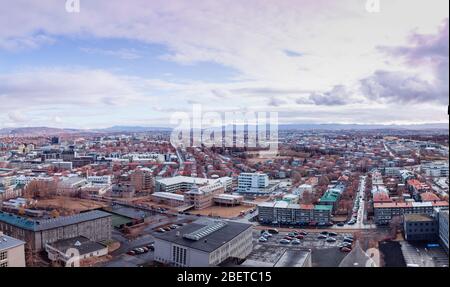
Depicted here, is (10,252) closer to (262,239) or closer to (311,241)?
(262,239)

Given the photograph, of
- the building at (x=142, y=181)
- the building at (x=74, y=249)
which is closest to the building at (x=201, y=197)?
the building at (x=142, y=181)

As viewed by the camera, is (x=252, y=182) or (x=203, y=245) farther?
(x=252, y=182)

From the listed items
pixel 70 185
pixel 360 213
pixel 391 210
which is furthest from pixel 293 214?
pixel 70 185

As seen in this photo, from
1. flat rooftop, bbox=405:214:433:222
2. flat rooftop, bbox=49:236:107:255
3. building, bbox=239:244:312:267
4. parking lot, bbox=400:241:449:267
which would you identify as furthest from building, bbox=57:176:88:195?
parking lot, bbox=400:241:449:267

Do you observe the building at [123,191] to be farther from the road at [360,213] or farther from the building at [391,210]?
the building at [391,210]

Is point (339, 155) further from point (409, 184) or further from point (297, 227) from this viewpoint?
point (297, 227)

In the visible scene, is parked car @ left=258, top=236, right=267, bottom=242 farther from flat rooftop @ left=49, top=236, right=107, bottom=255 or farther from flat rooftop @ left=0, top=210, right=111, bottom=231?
flat rooftop @ left=0, top=210, right=111, bottom=231

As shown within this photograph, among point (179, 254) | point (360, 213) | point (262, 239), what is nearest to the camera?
point (179, 254)
